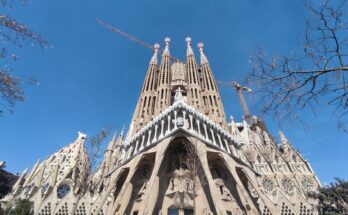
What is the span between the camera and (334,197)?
51.7 feet

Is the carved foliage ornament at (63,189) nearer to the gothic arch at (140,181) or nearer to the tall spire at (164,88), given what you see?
the gothic arch at (140,181)

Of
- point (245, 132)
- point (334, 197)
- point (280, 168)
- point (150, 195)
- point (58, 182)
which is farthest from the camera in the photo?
point (245, 132)

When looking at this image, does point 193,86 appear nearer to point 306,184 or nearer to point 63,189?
point 306,184

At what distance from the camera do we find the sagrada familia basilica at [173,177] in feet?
51.7

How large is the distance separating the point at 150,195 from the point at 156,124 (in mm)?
6744

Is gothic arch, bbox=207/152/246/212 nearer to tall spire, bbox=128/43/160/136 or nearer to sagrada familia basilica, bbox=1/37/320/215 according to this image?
sagrada familia basilica, bbox=1/37/320/215

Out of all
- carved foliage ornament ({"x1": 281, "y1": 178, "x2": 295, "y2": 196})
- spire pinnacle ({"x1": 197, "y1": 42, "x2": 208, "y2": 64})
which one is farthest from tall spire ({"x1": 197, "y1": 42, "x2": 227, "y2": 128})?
carved foliage ornament ({"x1": 281, "y1": 178, "x2": 295, "y2": 196})

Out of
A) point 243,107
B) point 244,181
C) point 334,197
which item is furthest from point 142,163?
point 243,107

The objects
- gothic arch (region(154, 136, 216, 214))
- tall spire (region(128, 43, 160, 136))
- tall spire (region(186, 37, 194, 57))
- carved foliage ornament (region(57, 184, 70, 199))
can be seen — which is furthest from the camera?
tall spire (region(186, 37, 194, 57))

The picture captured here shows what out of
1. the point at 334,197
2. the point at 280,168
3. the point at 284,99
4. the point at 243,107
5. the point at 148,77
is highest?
the point at 243,107

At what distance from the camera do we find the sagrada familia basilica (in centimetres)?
1577

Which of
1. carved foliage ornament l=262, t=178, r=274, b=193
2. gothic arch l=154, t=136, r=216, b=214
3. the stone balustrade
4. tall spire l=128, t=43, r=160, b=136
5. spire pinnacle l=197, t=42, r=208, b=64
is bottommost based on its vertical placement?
gothic arch l=154, t=136, r=216, b=214

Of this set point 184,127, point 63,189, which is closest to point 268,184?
point 184,127

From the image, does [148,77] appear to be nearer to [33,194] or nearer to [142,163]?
[142,163]
